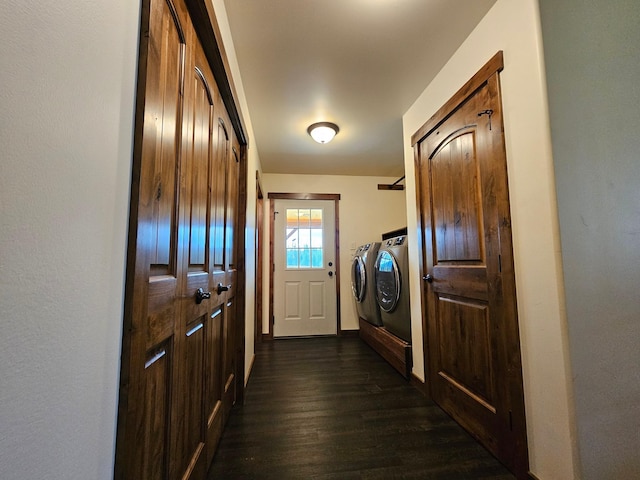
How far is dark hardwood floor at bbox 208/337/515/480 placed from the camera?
Answer: 1346 millimetres

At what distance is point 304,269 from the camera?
390 cm

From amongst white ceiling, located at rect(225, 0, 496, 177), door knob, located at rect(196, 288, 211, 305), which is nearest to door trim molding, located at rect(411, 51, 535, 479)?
white ceiling, located at rect(225, 0, 496, 177)

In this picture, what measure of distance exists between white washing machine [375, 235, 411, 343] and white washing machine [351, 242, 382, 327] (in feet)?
0.54

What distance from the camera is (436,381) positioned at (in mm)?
1975

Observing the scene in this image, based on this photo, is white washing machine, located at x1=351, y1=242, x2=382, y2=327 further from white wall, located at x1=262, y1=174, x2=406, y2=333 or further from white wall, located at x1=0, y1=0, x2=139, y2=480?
white wall, located at x1=0, y1=0, x2=139, y2=480

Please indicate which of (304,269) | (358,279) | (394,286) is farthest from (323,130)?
(304,269)

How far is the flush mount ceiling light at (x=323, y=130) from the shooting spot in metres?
2.60

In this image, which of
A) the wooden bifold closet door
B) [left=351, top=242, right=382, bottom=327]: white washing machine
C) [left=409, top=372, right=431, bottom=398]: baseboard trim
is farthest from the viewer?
[left=351, top=242, right=382, bottom=327]: white washing machine

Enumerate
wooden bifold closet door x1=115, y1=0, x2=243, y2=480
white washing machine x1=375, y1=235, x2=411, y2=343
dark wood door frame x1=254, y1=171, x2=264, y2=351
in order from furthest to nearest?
dark wood door frame x1=254, y1=171, x2=264, y2=351, white washing machine x1=375, y1=235, x2=411, y2=343, wooden bifold closet door x1=115, y1=0, x2=243, y2=480

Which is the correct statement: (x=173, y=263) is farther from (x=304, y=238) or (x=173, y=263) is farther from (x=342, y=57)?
(x=304, y=238)

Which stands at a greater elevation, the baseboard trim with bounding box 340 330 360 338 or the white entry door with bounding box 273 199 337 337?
the white entry door with bounding box 273 199 337 337

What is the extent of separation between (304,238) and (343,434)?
2.60 m

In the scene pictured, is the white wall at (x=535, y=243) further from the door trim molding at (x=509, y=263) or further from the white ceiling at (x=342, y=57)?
the white ceiling at (x=342, y=57)

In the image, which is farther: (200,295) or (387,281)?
(387,281)
